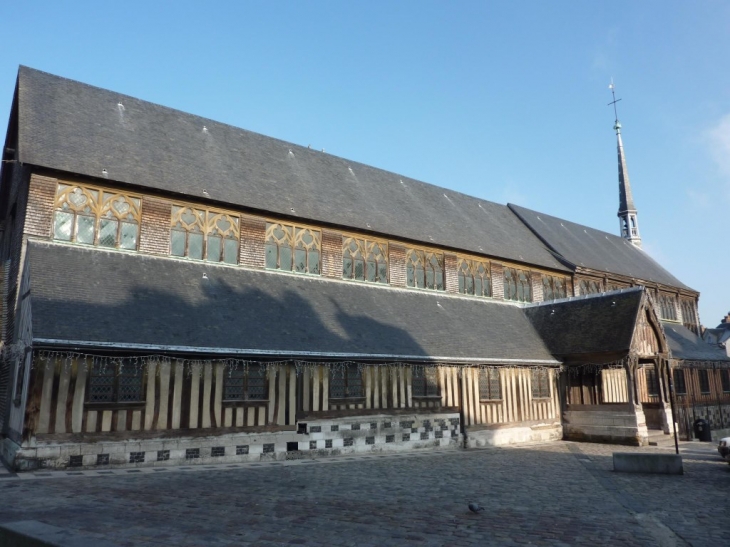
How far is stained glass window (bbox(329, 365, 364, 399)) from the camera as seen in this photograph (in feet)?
50.2

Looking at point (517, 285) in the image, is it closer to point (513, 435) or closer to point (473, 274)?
point (473, 274)

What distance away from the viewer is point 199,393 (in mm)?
13070

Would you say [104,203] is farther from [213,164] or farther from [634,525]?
[634,525]

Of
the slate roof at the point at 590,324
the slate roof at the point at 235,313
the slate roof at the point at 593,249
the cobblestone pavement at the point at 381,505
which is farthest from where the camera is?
the slate roof at the point at 593,249

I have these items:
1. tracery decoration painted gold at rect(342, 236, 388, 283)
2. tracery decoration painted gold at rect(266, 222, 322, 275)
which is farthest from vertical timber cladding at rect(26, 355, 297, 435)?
tracery decoration painted gold at rect(342, 236, 388, 283)

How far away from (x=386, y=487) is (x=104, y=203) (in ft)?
34.8

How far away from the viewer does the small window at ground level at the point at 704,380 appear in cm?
2653

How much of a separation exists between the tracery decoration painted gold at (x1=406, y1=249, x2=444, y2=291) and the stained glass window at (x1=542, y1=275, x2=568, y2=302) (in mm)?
6495

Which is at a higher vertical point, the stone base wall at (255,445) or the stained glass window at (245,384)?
the stained glass window at (245,384)

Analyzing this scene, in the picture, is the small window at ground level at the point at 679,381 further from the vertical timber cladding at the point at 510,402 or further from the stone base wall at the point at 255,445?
the stone base wall at the point at 255,445

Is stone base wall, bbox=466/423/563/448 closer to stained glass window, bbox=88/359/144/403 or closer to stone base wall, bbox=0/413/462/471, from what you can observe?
stone base wall, bbox=0/413/462/471

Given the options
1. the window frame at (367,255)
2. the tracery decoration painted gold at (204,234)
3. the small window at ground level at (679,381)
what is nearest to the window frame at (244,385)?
the tracery decoration painted gold at (204,234)

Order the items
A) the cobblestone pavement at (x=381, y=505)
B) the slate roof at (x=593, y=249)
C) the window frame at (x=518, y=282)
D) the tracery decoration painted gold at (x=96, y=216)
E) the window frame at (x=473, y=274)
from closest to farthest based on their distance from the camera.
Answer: the cobblestone pavement at (x=381, y=505) < the tracery decoration painted gold at (x=96, y=216) < the window frame at (x=473, y=274) < the window frame at (x=518, y=282) < the slate roof at (x=593, y=249)

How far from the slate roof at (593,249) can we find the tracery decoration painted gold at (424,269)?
8.70 meters
